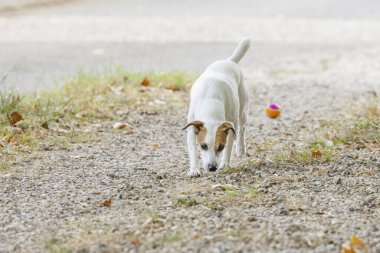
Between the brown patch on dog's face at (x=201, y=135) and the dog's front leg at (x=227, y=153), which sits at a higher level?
the brown patch on dog's face at (x=201, y=135)

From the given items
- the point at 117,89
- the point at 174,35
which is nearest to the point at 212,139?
the point at 117,89

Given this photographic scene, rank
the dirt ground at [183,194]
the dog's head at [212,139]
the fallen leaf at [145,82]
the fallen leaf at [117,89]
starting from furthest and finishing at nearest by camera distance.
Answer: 1. the fallen leaf at [145,82]
2. the fallen leaf at [117,89]
3. the dog's head at [212,139]
4. the dirt ground at [183,194]

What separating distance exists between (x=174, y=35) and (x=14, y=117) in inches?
261

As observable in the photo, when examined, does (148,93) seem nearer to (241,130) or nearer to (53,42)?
(241,130)

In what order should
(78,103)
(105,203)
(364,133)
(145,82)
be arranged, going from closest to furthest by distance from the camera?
(105,203) → (364,133) → (78,103) → (145,82)

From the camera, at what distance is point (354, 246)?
3.88 m

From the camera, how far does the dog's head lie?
215 inches

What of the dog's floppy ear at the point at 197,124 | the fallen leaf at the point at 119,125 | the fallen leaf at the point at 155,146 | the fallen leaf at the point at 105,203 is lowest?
the fallen leaf at the point at 105,203

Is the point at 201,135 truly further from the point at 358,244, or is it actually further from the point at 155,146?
the point at 358,244

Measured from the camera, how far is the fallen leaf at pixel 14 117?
695 cm

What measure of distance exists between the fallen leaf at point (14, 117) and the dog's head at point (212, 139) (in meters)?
2.10

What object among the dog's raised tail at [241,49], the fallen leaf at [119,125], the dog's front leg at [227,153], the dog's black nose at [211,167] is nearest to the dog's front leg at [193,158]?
the dog's black nose at [211,167]

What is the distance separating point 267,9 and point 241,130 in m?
11.0

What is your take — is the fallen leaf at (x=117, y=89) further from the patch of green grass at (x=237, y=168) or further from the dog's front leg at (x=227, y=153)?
the patch of green grass at (x=237, y=168)
